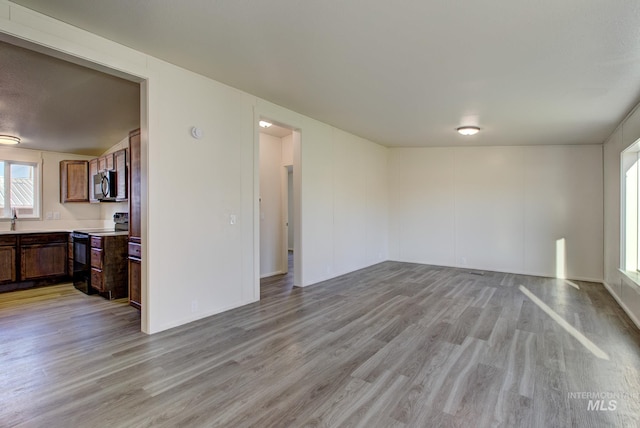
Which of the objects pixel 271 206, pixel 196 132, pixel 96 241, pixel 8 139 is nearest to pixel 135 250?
pixel 96 241

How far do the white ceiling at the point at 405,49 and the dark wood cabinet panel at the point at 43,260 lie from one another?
4.54 m

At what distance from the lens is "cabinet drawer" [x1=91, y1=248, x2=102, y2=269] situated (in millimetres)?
4559

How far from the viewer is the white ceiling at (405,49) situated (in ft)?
7.47

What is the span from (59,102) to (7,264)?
10.2 feet

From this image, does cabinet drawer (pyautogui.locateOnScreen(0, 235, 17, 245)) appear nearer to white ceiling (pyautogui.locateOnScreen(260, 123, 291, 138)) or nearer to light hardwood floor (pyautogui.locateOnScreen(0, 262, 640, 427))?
light hardwood floor (pyautogui.locateOnScreen(0, 262, 640, 427))

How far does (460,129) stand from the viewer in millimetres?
5418

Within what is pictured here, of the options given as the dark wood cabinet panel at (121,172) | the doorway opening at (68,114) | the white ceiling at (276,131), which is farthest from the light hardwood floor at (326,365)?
the white ceiling at (276,131)

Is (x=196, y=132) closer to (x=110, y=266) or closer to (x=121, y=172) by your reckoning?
(x=121, y=172)

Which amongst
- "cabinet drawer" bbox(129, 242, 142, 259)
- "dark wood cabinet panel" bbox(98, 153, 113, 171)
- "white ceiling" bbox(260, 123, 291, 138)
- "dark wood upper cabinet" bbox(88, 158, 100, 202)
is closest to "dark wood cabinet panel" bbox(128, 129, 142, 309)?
"cabinet drawer" bbox(129, 242, 142, 259)

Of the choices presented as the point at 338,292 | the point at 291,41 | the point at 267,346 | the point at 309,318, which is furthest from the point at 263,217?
the point at 291,41

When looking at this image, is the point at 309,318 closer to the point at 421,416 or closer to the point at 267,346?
the point at 267,346

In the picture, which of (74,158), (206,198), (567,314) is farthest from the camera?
(74,158)

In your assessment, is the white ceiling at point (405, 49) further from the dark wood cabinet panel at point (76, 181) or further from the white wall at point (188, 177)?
the dark wood cabinet panel at point (76, 181)

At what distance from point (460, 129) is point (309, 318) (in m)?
4.06
